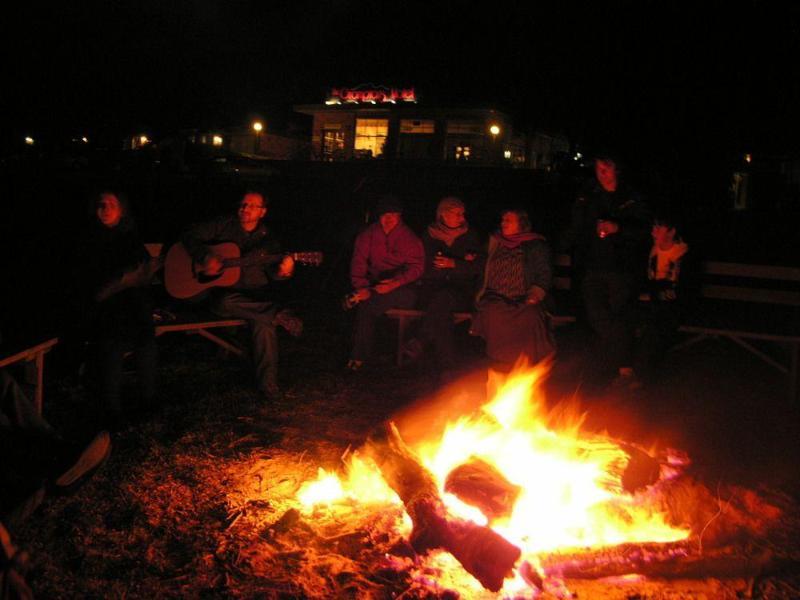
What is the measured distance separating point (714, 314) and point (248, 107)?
129 feet

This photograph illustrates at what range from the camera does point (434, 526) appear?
10.5 ft

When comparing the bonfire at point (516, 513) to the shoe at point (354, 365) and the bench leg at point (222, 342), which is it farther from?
the bench leg at point (222, 342)

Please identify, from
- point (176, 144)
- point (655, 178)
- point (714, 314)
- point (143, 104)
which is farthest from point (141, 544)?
point (143, 104)

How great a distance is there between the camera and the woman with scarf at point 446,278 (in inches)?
245

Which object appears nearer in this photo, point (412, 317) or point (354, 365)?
point (354, 365)

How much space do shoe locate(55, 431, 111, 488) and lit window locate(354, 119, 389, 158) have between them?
29.4 meters

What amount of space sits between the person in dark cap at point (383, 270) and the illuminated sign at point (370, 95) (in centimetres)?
2563

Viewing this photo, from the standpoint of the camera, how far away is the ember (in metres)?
3.07

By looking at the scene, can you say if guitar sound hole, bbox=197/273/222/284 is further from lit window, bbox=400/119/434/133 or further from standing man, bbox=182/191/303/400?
lit window, bbox=400/119/434/133

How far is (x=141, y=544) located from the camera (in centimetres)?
330

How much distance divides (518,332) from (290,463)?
224 centimetres

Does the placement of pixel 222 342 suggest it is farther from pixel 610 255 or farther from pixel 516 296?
pixel 610 255

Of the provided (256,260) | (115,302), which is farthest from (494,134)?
(115,302)

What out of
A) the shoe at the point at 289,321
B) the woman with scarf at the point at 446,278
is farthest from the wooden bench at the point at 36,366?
the woman with scarf at the point at 446,278
